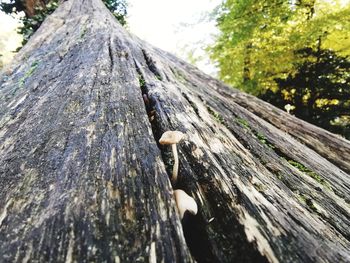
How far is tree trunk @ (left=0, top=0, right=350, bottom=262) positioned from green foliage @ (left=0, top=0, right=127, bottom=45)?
18.5 ft

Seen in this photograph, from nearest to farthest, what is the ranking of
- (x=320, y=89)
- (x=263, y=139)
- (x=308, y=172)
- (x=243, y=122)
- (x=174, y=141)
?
(x=174, y=141)
(x=308, y=172)
(x=263, y=139)
(x=243, y=122)
(x=320, y=89)

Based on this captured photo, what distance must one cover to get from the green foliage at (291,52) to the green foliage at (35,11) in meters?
3.17

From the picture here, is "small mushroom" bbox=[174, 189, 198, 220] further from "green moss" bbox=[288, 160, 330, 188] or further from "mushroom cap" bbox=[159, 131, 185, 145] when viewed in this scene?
"green moss" bbox=[288, 160, 330, 188]

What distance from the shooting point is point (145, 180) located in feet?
3.73

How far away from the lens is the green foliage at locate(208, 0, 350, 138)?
694 centimetres

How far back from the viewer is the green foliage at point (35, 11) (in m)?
7.05

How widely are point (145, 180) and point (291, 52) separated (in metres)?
7.51

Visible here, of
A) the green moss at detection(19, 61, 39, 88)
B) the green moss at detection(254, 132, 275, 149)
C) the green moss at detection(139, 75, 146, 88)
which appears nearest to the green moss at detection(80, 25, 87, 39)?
the green moss at detection(19, 61, 39, 88)

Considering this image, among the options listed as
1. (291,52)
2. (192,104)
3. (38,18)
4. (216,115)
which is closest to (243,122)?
(216,115)

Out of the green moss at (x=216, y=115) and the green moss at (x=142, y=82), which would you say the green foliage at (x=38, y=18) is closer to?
the green moss at (x=142, y=82)

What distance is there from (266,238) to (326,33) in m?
7.77

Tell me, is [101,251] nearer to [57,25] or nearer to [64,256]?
[64,256]

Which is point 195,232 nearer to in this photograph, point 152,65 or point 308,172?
point 308,172

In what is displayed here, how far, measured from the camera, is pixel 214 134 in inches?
66.7
